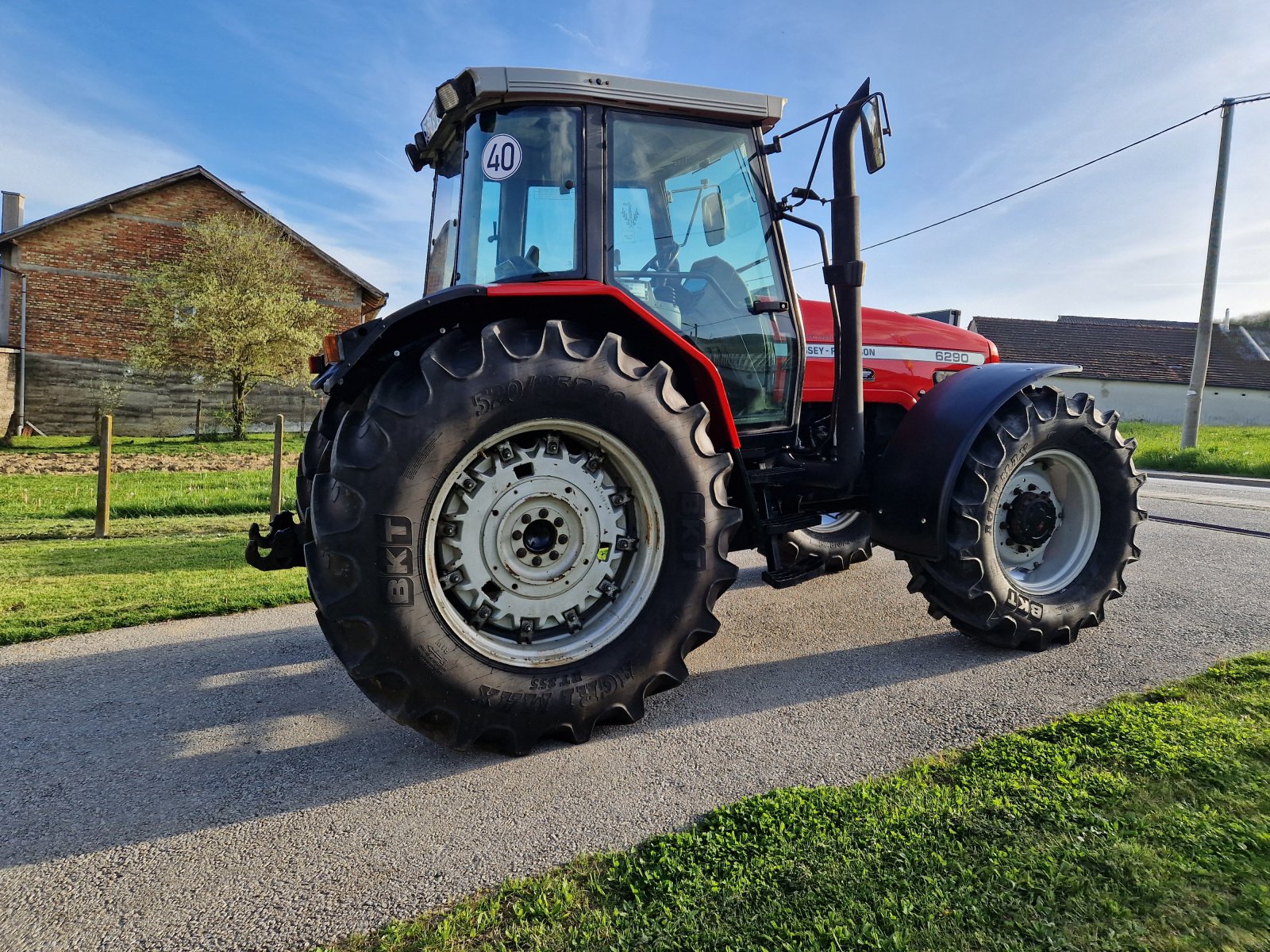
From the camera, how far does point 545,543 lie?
107 inches

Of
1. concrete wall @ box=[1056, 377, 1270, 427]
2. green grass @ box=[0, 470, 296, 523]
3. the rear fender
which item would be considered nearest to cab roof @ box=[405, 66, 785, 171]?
the rear fender

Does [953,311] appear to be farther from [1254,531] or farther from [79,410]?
[79,410]

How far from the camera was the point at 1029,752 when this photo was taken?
236cm

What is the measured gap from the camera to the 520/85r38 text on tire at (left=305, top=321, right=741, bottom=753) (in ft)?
7.60

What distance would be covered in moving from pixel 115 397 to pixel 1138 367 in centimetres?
4142

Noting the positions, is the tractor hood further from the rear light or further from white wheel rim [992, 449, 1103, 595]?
the rear light

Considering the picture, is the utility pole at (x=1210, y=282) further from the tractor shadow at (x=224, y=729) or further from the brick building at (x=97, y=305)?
the brick building at (x=97, y=305)

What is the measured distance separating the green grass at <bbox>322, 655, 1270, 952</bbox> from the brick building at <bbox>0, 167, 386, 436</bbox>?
23.9 m

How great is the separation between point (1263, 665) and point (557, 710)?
9.60 feet

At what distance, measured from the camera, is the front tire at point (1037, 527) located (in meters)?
3.33

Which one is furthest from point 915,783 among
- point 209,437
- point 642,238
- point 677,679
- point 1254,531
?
point 209,437

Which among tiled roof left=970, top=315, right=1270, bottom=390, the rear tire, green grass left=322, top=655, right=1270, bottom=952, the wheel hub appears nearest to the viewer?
green grass left=322, top=655, right=1270, bottom=952

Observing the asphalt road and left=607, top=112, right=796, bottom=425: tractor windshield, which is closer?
the asphalt road

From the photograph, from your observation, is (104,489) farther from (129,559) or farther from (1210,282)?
(1210,282)
